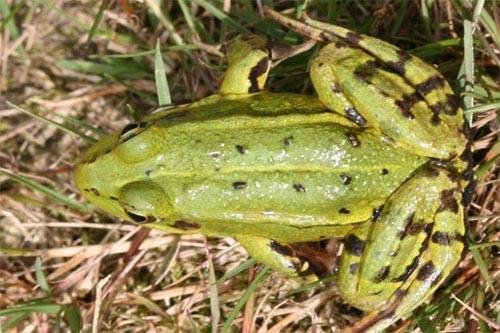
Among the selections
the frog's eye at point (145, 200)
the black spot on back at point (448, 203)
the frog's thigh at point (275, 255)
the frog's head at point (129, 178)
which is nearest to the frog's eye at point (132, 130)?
the frog's head at point (129, 178)

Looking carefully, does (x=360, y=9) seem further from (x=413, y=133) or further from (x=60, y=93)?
(x=60, y=93)

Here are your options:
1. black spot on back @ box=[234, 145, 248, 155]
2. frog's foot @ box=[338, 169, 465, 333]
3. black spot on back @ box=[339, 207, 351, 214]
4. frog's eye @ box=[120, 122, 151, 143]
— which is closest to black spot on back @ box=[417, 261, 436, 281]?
frog's foot @ box=[338, 169, 465, 333]

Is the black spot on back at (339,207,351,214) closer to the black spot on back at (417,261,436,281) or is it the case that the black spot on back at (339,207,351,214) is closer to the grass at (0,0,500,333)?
the black spot on back at (417,261,436,281)

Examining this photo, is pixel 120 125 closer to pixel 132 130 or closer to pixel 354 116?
pixel 132 130

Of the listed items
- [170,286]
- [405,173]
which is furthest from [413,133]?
[170,286]

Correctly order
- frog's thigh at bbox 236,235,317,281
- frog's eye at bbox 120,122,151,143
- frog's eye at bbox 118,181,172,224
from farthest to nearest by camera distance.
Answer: frog's thigh at bbox 236,235,317,281 < frog's eye at bbox 120,122,151,143 < frog's eye at bbox 118,181,172,224

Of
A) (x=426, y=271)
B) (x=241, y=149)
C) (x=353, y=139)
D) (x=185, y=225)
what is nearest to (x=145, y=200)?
(x=185, y=225)

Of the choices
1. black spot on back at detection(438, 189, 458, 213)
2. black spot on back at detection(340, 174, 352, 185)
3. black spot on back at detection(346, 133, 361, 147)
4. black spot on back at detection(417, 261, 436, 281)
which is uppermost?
black spot on back at detection(346, 133, 361, 147)
